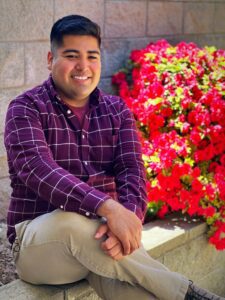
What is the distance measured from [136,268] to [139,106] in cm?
187

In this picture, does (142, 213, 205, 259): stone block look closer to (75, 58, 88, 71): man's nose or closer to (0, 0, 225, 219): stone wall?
(0, 0, 225, 219): stone wall

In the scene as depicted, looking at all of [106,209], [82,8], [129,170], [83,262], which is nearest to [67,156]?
[129,170]

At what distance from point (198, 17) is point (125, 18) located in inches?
41.8

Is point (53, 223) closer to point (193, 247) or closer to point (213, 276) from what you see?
point (193, 247)

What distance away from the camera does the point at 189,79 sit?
3986mm

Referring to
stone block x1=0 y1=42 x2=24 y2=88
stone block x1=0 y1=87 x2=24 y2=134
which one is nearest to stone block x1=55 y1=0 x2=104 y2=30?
stone block x1=0 y1=42 x2=24 y2=88

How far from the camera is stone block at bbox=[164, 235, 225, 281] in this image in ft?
11.2

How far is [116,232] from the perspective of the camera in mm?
2244

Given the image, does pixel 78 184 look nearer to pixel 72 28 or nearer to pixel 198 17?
pixel 72 28

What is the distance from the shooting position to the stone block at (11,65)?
3.54 meters

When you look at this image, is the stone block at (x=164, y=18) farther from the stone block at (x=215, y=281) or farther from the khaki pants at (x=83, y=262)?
the khaki pants at (x=83, y=262)

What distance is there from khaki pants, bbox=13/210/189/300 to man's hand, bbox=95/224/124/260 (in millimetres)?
27

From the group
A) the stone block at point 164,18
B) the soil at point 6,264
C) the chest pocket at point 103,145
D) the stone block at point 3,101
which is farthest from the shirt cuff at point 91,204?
the stone block at point 164,18

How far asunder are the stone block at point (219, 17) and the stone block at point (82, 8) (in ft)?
5.40
